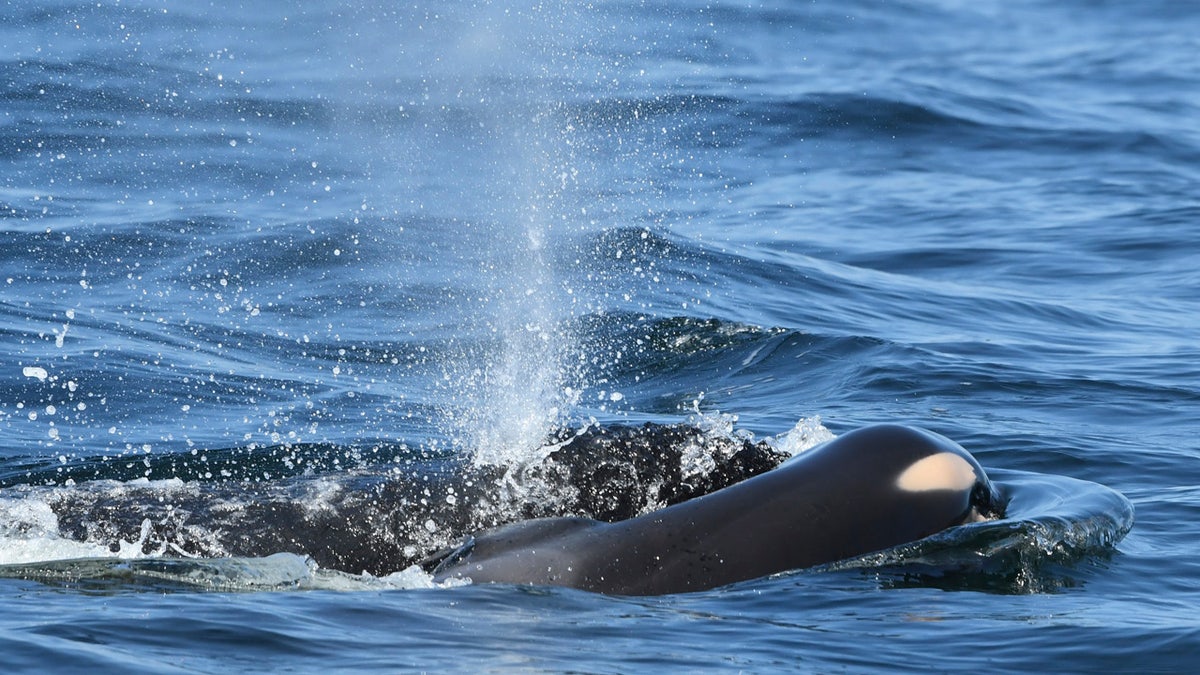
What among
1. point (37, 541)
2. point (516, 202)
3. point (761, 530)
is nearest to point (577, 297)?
point (516, 202)

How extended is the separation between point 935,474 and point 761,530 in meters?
0.78

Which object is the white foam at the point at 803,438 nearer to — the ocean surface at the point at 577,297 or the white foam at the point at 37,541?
the ocean surface at the point at 577,297

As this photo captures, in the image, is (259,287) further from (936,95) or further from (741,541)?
(936,95)

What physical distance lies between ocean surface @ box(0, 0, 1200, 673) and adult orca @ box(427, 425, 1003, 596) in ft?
0.45

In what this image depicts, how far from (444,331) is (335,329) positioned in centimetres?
88

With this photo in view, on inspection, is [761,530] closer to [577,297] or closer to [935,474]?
[935,474]

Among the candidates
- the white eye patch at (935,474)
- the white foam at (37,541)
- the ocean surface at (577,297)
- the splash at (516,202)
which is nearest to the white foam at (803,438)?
the ocean surface at (577,297)

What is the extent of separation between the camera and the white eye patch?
6945 millimetres

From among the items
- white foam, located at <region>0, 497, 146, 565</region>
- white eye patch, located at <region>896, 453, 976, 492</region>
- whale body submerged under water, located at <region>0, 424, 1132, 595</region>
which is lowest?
white foam, located at <region>0, 497, 146, 565</region>

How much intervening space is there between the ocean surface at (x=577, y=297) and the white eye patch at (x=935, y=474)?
32 cm

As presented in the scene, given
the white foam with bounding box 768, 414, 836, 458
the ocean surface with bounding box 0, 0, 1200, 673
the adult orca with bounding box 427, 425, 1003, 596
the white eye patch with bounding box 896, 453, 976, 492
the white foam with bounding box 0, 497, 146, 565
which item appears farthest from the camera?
the white foam with bounding box 768, 414, 836, 458

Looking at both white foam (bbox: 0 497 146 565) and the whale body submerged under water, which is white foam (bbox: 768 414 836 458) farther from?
white foam (bbox: 0 497 146 565)

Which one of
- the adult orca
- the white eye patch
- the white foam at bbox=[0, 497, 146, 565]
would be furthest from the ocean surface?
the white eye patch

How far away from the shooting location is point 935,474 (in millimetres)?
7004
